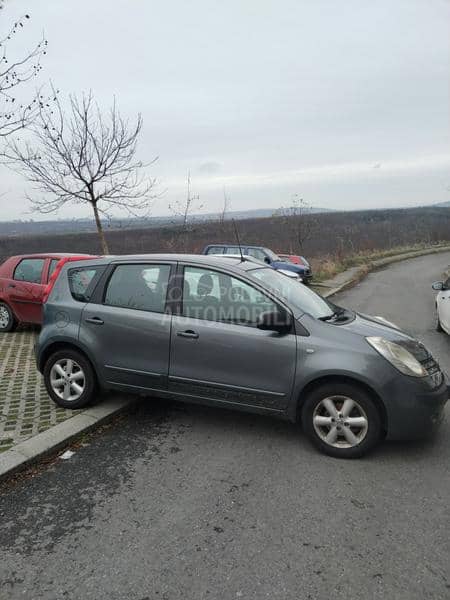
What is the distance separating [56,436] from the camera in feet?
12.7

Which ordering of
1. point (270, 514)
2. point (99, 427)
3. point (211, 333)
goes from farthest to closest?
point (99, 427)
point (211, 333)
point (270, 514)

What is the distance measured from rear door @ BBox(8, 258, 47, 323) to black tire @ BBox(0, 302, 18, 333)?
167 mm

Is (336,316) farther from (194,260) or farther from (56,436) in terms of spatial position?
(56,436)

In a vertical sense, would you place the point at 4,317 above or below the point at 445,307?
below

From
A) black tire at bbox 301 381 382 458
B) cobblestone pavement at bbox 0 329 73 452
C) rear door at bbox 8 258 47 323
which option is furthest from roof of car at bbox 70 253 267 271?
rear door at bbox 8 258 47 323

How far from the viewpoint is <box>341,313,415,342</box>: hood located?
12.3 feet

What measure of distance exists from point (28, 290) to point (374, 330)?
254 inches

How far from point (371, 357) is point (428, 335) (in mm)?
5591

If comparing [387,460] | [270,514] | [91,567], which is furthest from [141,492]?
[387,460]

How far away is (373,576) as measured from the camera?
236 centimetres

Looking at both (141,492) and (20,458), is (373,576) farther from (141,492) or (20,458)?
(20,458)

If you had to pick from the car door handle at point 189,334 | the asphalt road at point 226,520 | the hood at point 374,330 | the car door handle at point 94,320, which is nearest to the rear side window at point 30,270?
the car door handle at point 94,320

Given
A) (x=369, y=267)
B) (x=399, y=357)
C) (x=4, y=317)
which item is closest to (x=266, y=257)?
(x=369, y=267)

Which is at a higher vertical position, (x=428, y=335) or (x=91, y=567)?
(x=428, y=335)
